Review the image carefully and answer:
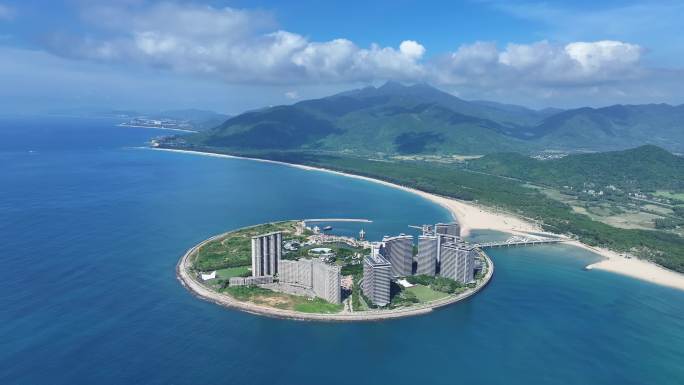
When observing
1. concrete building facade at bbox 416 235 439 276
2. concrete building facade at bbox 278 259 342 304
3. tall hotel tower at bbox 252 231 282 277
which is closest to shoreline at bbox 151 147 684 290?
concrete building facade at bbox 416 235 439 276

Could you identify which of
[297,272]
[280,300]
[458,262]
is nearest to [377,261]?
[297,272]

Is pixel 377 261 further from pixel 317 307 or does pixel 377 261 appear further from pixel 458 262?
pixel 458 262

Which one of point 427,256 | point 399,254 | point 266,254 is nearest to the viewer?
point 266,254

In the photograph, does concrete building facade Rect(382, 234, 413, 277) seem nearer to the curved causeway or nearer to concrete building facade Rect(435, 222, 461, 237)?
the curved causeway

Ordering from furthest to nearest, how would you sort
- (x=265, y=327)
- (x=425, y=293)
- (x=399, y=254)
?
(x=399, y=254) → (x=425, y=293) → (x=265, y=327)

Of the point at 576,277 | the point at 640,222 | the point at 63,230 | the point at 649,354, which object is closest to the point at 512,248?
the point at 576,277

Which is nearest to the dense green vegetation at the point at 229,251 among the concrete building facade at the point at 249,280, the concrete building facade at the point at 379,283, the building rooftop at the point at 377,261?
the concrete building facade at the point at 249,280
